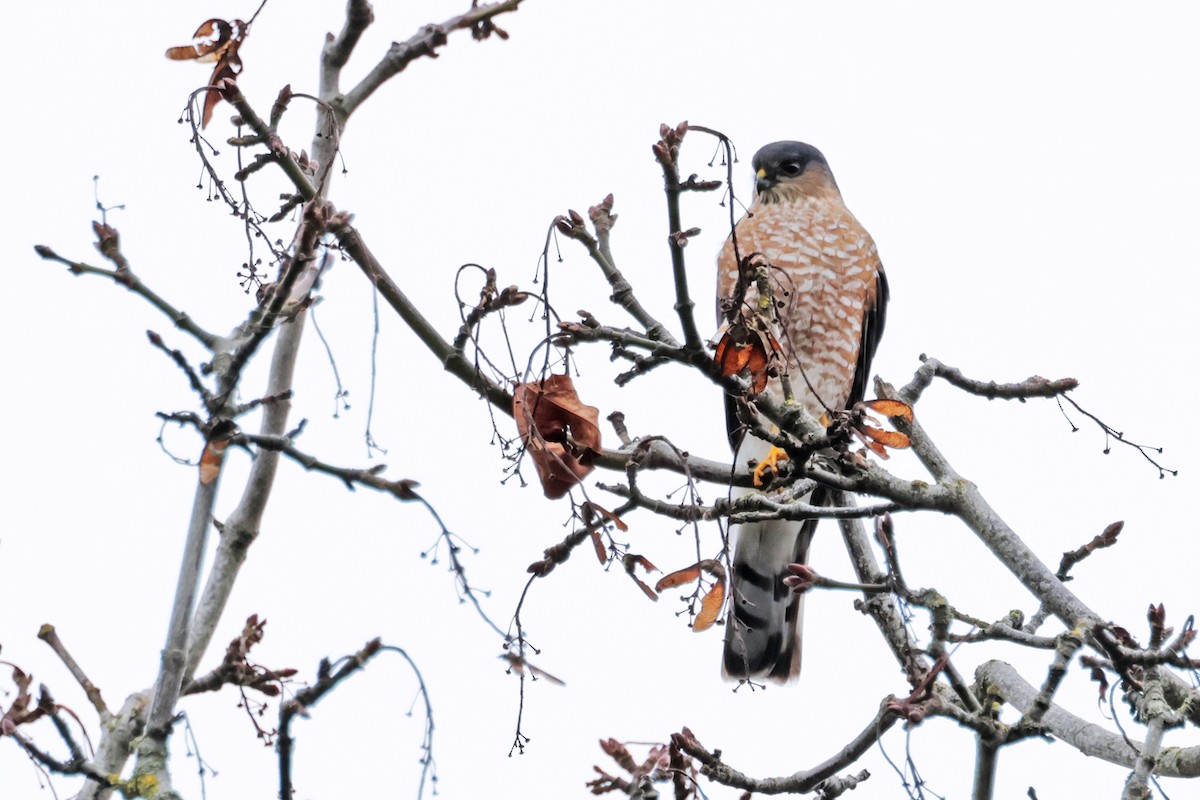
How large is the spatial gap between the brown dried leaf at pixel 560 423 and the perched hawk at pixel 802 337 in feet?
9.20

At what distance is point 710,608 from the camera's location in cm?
288

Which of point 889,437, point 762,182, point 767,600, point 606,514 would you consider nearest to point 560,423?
point 606,514

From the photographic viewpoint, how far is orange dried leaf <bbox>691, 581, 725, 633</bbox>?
2.87 meters

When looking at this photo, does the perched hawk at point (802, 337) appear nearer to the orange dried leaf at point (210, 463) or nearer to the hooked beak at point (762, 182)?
the hooked beak at point (762, 182)

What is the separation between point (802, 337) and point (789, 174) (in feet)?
3.84

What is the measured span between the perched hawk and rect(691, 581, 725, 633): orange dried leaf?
2.59 metres

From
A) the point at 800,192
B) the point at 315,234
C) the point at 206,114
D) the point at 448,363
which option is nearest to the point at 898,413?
the point at 448,363

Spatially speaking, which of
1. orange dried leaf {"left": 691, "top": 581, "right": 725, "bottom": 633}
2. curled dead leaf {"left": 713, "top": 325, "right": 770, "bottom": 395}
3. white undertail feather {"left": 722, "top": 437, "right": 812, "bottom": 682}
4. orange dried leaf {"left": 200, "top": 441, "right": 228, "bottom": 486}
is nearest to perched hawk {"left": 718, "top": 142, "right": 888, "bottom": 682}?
white undertail feather {"left": 722, "top": 437, "right": 812, "bottom": 682}

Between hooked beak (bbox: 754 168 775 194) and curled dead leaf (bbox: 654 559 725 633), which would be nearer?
curled dead leaf (bbox: 654 559 725 633)

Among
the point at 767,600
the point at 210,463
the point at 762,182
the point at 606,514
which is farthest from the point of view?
the point at 762,182

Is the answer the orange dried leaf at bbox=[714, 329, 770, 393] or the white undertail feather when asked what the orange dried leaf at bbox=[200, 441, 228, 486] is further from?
the white undertail feather

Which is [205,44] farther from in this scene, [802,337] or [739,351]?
[802,337]

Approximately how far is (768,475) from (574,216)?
2.94ft

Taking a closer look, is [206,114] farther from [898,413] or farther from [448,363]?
[898,413]
